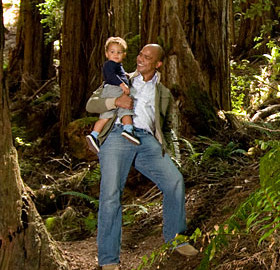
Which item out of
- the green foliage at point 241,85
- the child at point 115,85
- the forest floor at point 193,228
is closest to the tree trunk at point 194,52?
the green foliage at point 241,85

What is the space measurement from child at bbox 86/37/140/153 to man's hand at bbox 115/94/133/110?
43mm

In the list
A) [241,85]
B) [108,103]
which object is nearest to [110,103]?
[108,103]

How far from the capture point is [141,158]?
4555mm

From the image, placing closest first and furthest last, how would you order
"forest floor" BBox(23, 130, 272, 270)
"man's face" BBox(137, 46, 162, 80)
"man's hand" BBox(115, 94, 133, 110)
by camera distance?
1. "forest floor" BBox(23, 130, 272, 270)
2. "man's hand" BBox(115, 94, 133, 110)
3. "man's face" BBox(137, 46, 162, 80)

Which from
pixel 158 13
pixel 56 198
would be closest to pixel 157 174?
pixel 56 198

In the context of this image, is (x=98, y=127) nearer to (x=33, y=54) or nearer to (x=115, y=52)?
(x=115, y=52)

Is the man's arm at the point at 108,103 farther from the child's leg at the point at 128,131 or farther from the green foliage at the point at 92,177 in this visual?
the green foliage at the point at 92,177

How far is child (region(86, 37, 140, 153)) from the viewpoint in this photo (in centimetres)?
444

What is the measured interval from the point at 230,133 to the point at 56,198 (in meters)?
2.76

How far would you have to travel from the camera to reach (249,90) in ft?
40.6

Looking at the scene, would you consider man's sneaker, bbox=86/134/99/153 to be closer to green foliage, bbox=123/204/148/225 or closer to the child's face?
the child's face

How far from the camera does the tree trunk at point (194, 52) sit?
27.1ft

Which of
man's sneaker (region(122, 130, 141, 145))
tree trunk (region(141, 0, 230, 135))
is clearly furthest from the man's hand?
tree trunk (region(141, 0, 230, 135))

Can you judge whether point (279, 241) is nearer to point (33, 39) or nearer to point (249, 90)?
point (249, 90)
